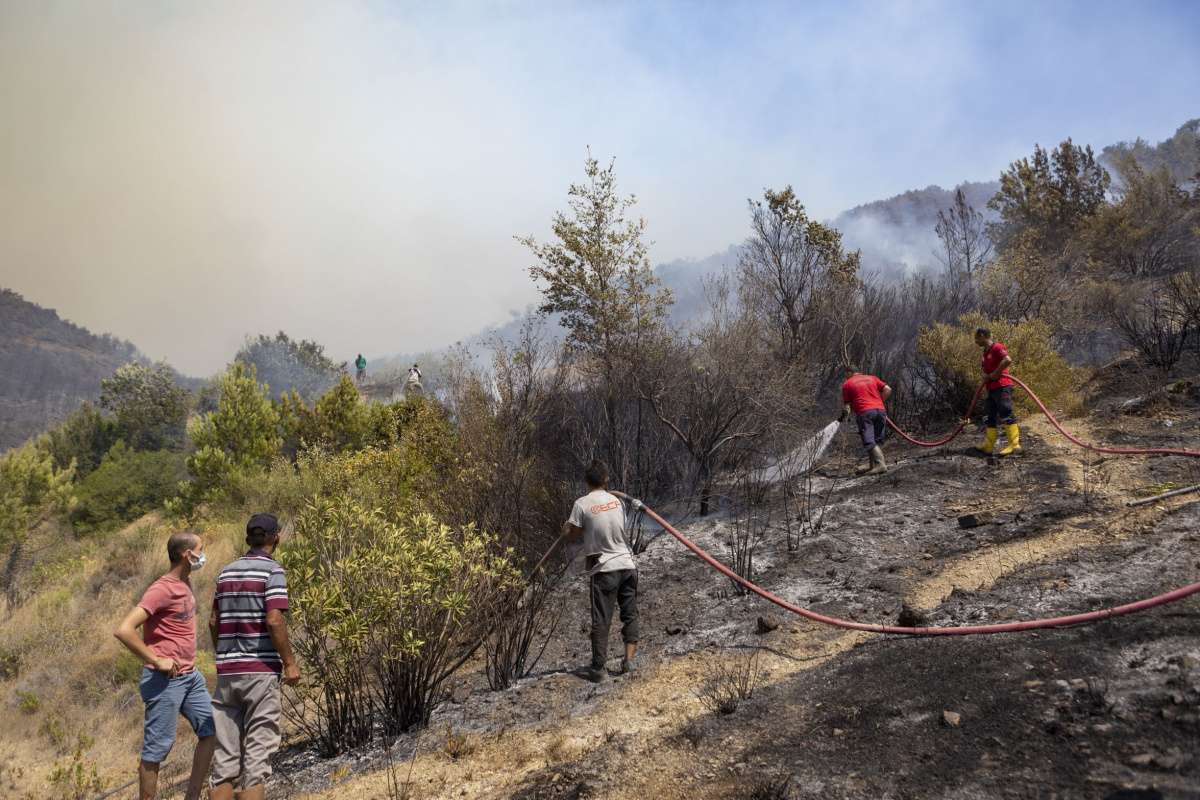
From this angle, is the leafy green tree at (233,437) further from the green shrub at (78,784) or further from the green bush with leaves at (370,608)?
the green bush with leaves at (370,608)

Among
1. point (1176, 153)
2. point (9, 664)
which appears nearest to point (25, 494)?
point (9, 664)

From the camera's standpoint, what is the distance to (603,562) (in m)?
4.81

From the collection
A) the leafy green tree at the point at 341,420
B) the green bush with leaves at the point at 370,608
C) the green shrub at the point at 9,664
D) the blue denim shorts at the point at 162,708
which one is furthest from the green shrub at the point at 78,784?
the leafy green tree at the point at 341,420

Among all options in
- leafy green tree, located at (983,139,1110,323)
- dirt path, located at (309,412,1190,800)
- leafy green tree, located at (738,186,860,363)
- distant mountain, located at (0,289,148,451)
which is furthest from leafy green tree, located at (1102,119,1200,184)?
distant mountain, located at (0,289,148,451)

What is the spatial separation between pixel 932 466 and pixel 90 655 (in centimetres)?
1284

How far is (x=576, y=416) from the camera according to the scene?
1041 centimetres

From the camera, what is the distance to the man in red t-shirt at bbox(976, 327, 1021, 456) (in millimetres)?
8031

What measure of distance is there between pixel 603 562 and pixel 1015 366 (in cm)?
927

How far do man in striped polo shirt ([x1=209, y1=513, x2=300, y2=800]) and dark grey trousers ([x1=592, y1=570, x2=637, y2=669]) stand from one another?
201 centimetres

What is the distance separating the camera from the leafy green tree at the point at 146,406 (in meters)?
30.6

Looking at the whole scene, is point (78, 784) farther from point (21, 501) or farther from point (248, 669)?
point (21, 501)

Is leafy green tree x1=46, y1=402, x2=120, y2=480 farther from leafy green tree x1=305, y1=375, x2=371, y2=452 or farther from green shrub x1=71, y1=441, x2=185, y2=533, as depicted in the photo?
leafy green tree x1=305, y1=375, x2=371, y2=452

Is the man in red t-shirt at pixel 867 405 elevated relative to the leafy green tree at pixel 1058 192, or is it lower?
lower

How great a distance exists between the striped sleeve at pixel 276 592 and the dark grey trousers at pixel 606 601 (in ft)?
6.66
